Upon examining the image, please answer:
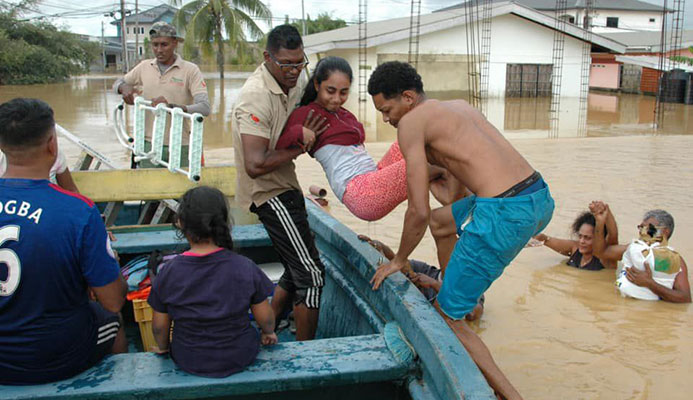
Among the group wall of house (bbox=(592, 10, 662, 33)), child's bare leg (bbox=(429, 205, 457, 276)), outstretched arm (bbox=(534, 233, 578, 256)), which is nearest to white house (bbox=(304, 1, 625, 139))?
outstretched arm (bbox=(534, 233, 578, 256))

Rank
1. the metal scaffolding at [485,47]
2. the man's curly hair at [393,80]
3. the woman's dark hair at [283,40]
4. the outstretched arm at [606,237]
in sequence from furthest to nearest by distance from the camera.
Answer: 1. the metal scaffolding at [485,47]
2. the outstretched arm at [606,237]
3. the woman's dark hair at [283,40]
4. the man's curly hair at [393,80]

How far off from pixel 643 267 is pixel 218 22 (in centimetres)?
3130

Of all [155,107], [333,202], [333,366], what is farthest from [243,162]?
[333,202]

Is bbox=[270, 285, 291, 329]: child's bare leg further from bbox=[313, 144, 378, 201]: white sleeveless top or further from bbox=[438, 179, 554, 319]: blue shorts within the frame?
bbox=[438, 179, 554, 319]: blue shorts

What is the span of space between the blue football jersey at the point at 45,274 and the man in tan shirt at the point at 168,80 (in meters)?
2.93

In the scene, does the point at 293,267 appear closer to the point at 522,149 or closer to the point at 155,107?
the point at 155,107

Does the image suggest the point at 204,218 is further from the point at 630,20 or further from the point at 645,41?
the point at 630,20

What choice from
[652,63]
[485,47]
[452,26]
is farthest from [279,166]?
[652,63]

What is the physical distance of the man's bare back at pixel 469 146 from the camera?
2773mm

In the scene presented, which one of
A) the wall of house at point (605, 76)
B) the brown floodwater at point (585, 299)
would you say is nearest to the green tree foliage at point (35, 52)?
the brown floodwater at point (585, 299)

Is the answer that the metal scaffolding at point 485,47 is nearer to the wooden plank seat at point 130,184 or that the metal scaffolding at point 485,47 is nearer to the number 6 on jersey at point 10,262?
the wooden plank seat at point 130,184

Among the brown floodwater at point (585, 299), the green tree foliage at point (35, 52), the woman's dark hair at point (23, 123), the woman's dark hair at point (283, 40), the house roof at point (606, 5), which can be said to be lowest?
the brown floodwater at point (585, 299)

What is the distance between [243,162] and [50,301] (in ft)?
3.94

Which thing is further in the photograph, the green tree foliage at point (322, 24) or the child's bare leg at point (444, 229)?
the green tree foliage at point (322, 24)
